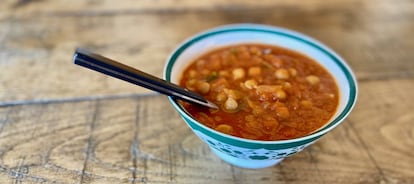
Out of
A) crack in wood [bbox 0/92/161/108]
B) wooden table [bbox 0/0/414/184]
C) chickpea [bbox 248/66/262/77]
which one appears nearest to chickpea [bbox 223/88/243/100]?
chickpea [bbox 248/66/262/77]

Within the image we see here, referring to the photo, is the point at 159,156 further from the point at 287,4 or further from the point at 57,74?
the point at 287,4

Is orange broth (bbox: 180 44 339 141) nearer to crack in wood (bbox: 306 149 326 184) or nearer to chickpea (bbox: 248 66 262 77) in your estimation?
chickpea (bbox: 248 66 262 77)

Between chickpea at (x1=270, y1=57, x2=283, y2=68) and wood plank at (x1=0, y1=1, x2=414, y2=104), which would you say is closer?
chickpea at (x1=270, y1=57, x2=283, y2=68)

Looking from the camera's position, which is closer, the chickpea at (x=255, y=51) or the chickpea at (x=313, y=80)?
the chickpea at (x=313, y=80)

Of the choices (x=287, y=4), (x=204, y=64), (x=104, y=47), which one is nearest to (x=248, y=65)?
(x=204, y=64)

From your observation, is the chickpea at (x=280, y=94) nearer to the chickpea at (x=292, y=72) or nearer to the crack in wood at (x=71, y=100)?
the chickpea at (x=292, y=72)

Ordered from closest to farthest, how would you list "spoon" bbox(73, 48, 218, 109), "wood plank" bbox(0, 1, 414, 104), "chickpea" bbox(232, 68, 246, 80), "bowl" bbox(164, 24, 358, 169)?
"spoon" bbox(73, 48, 218, 109), "bowl" bbox(164, 24, 358, 169), "chickpea" bbox(232, 68, 246, 80), "wood plank" bbox(0, 1, 414, 104)

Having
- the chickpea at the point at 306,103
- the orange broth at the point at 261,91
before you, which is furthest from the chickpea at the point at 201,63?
the chickpea at the point at 306,103

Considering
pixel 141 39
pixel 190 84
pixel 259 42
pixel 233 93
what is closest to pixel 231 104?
pixel 233 93

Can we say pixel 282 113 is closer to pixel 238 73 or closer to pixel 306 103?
pixel 306 103
